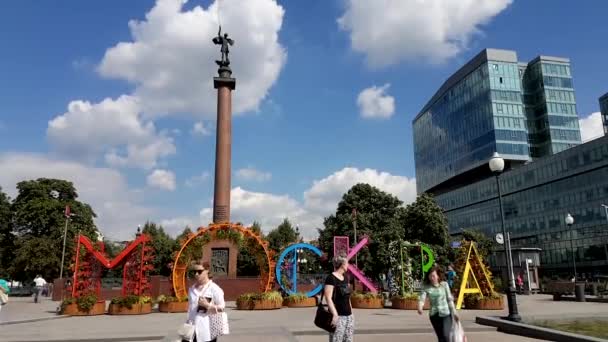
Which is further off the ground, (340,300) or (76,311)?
(340,300)

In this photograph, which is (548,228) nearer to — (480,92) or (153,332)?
(480,92)

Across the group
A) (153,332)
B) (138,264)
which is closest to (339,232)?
(138,264)

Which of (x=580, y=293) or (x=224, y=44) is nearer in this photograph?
(x=580, y=293)

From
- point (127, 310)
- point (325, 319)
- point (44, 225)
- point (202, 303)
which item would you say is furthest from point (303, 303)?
point (44, 225)

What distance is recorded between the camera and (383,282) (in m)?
41.3

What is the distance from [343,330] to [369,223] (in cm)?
3747

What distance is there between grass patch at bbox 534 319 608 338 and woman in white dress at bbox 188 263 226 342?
8.89 metres

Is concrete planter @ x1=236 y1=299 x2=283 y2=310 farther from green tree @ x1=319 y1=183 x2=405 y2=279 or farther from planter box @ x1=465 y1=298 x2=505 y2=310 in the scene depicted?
green tree @ x1=319 y1=183 x2=405 y2=279

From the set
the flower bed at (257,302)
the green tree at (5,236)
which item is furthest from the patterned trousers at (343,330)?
the green tree at (5,236)

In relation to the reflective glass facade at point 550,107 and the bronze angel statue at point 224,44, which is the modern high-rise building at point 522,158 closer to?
the reflective glass facade at point 550,107

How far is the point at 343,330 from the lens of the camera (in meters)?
6.90

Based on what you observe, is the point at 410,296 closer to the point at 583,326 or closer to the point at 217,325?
the point at 583,326

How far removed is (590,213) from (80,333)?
6940 centimetres

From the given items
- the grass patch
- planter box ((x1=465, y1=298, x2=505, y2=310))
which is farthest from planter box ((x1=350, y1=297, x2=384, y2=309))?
the grass patch
